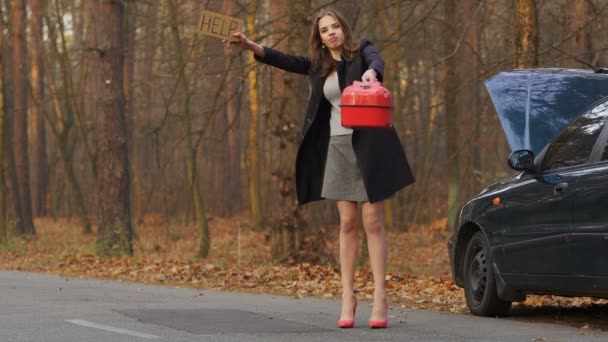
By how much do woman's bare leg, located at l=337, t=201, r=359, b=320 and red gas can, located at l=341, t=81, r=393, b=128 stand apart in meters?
0.66

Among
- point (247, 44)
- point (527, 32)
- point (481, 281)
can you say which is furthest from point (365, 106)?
point (527, 32)

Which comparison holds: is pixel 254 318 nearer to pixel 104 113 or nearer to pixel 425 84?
pixel 104 113

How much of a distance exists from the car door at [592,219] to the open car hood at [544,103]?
97 centimetres

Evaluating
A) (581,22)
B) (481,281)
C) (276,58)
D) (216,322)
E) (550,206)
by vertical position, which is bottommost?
(216,322)

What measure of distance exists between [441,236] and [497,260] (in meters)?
21.9

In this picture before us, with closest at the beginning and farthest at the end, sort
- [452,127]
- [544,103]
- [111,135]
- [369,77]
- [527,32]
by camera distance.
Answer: [369,77] < [544,103] < [527,32] < [111,135] < [452,127]

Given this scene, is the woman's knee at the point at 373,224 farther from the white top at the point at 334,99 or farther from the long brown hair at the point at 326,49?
the long brown hair at the point at 326,49

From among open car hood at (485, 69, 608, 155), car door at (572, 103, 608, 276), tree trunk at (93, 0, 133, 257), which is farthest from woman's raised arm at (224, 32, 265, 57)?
tree trunk at (93, 0, 133, 257)

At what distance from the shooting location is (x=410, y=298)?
11.1 metres

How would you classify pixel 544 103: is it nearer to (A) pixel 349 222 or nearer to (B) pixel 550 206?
(B) pixel 550 206

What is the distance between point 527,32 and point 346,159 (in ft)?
21.1

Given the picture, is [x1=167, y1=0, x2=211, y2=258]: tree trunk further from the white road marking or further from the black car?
the white road marking

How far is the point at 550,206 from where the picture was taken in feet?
25.9

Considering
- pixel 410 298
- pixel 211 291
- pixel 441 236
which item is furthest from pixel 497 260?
pixel 441 236
